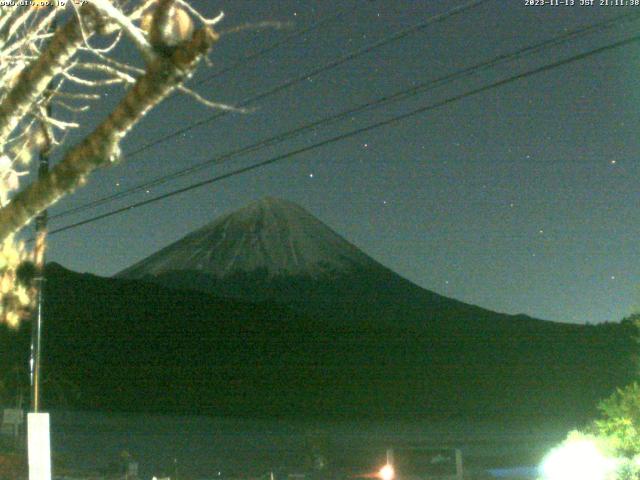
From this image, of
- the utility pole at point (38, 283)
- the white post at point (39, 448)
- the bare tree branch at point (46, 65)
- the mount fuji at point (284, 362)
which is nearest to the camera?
the bare tree branch at point (46, 65)

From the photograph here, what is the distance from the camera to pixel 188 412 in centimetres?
9031

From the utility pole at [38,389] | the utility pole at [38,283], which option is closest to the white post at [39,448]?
the utility pole at [38,389]

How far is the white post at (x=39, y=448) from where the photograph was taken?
37.9 ft

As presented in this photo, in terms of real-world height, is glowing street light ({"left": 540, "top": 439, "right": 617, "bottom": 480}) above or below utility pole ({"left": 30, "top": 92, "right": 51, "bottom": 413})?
below

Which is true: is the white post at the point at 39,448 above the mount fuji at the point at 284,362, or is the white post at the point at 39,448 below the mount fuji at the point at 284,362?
below

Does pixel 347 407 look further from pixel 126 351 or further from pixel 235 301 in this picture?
pixel 235 301

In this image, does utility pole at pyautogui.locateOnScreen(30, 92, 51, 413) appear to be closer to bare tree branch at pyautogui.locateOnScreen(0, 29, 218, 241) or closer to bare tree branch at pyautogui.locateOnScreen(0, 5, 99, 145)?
bare tree branch at pyautogui.locateOnScreen(0, 5, 99, 145)

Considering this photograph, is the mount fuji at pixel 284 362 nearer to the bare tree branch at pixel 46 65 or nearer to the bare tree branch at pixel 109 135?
the bare tree branch at pixel 46 65

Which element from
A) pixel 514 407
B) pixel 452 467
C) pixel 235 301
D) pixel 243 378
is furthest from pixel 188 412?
pixel 452 467

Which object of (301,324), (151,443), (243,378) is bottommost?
(151,443)

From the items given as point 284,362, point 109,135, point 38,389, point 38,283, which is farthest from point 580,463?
point 284,362

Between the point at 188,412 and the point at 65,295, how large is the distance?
24019mm

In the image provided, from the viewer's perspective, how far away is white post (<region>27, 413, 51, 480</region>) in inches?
455

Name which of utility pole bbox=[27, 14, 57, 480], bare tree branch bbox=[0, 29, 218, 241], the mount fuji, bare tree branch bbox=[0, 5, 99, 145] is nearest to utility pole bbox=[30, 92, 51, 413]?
utility pole bbox=[27, 14, 57, 480]
